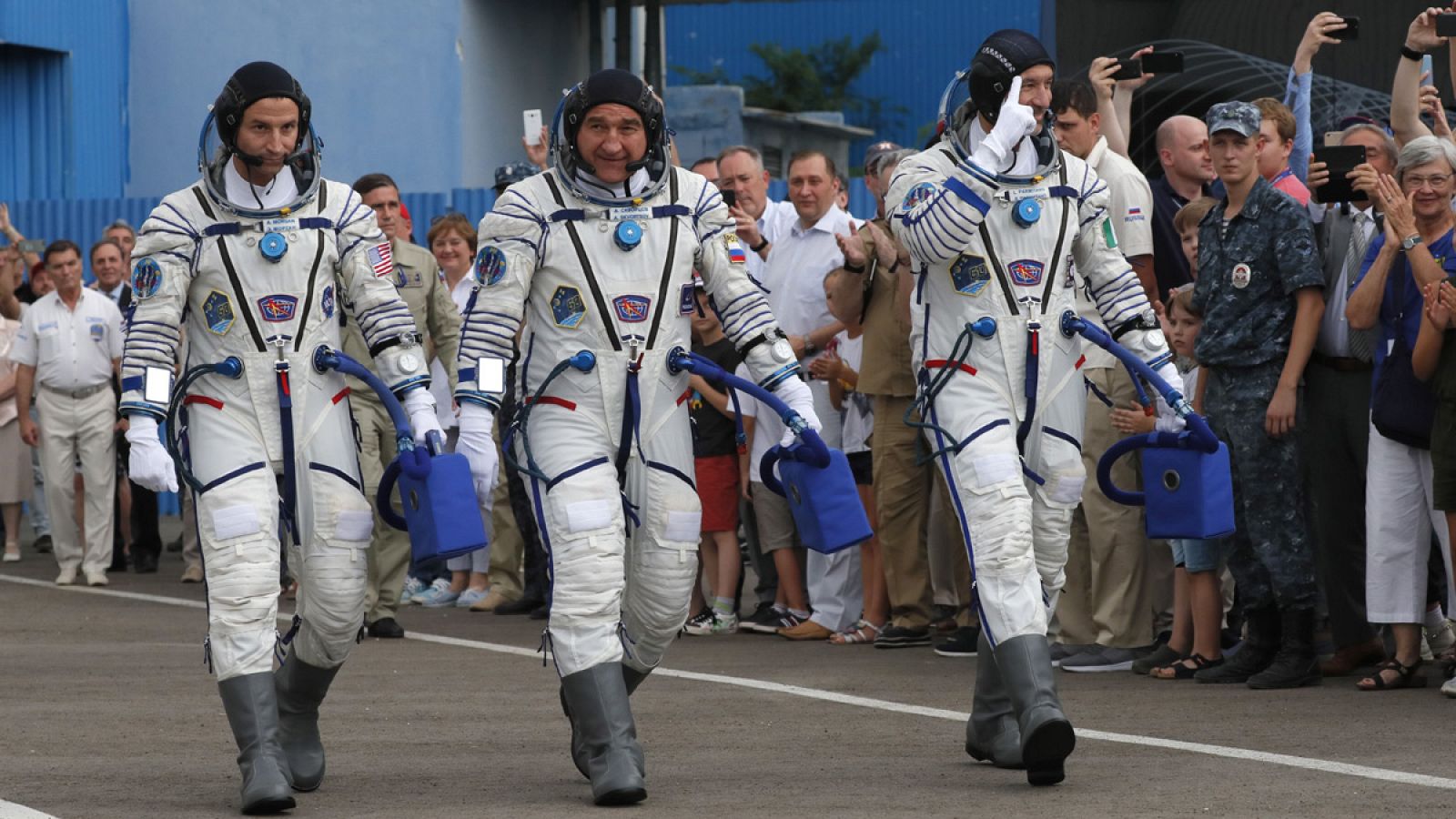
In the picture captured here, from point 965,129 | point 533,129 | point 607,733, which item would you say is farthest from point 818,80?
point 607,733

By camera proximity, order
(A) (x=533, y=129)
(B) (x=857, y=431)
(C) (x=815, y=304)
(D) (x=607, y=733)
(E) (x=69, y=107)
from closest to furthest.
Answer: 1. (D) (x=607, y=733)
2. (B) (x=857, y=431)
3. (C) (x=815, y=304)
4. (A) (x=533, y=129)
5. (E) (x=69, y=107)

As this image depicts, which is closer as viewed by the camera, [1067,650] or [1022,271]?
[1022,271]

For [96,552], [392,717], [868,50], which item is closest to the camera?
[392,717]

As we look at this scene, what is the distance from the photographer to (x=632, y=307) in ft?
21.8

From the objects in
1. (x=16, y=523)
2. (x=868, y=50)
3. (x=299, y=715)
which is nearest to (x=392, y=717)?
(x=299, y=715)

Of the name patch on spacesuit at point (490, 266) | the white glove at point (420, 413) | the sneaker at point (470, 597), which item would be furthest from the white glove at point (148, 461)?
the sneaker at point (470, 597)

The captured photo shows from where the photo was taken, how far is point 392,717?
8.46 meters

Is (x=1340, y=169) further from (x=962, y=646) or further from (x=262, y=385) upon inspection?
(x=262, y=385)

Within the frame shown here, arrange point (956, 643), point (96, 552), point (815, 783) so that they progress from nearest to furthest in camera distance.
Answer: point (815, 783), point (956, 643), point (96, 552)

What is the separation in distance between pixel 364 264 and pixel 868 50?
139 ft

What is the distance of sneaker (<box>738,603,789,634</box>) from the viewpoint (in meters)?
11.4

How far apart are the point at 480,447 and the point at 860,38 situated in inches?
1737

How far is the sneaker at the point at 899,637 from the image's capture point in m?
10.5

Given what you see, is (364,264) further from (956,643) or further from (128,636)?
(128,636)
